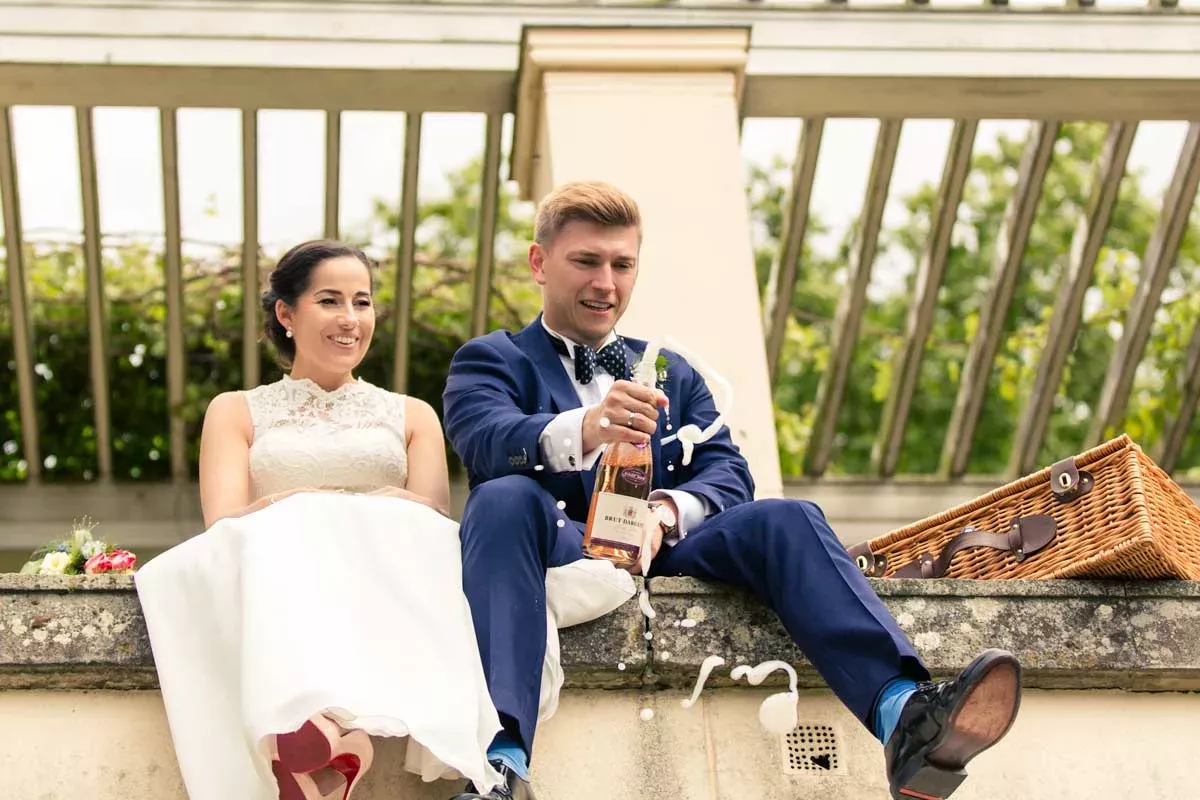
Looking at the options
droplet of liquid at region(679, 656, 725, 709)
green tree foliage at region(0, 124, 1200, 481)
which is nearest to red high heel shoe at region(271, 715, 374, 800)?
droplet of liquid at region(679, 656, 725, 709)

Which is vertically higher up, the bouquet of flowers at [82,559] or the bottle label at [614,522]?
the bottle label at [614,522]

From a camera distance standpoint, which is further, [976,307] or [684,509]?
[976,307]

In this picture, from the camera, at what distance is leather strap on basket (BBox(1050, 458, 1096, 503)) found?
130 inches

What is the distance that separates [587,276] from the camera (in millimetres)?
3355

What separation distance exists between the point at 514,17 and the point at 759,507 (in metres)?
2.79

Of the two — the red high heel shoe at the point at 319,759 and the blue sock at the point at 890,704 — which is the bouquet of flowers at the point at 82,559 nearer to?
the red high heel shoe at the point at 319,759

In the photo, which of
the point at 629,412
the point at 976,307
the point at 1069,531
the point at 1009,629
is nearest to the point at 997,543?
the point at 1069,531

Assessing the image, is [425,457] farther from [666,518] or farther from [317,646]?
[317,646]

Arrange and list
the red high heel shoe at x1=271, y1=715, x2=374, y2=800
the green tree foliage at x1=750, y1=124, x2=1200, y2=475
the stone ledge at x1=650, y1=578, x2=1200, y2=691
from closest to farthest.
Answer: the red high heel shoe at x1=271, y1=715, x2=374, y2=800, the stone ledge at x1=650, y1=578, x2=1200, y2=691, the green tree foliage at x1=750, y1=124, x2=1200, y2=475

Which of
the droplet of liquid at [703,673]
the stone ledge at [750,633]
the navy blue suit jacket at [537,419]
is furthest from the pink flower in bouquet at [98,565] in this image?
the droplet of liquid at [703,673]

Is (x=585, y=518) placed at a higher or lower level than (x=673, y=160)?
lower

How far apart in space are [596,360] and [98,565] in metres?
1.10

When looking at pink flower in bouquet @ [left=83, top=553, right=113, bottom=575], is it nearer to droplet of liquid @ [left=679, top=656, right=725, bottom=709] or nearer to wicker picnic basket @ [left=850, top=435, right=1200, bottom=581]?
droplet of liquid @ [left=679, top=656, right=725, bottom=709]

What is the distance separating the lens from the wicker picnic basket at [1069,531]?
10.3 ft
